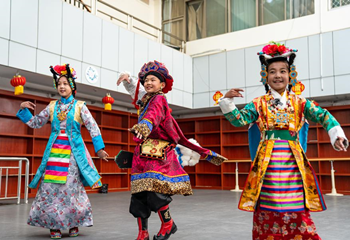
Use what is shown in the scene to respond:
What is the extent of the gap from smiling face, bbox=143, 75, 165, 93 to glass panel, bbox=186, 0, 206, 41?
7.94 m

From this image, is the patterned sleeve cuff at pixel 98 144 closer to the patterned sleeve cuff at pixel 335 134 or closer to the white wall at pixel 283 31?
the patterned sleeve cuff at pixel 335 134

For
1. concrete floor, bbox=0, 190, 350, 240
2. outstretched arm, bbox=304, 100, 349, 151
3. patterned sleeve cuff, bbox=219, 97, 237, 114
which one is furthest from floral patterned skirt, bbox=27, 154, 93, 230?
outstretched arm, bbox=304, 100, 349, 151

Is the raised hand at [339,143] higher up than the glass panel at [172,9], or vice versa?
the glass panel at [172,9]

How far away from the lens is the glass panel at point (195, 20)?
1038 cm

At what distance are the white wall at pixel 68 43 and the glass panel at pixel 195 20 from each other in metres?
1.63

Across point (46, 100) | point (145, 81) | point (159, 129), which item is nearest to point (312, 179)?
point (159, 129)

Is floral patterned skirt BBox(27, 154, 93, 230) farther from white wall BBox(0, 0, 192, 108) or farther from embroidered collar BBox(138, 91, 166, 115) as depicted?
white wall BBox(0, 0, 192, 108)

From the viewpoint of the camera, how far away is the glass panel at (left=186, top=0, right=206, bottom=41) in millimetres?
10375

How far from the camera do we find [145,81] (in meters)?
2.61

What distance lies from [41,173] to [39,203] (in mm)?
233

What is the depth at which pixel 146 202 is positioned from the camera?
2488 millimetres

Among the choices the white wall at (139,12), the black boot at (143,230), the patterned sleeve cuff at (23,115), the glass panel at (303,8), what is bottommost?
the black boot at (143,230)

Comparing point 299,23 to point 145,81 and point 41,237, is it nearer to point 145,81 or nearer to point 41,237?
point 145,81

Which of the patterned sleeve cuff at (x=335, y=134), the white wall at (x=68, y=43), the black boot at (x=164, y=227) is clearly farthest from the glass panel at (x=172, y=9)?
the patterned sleeve cuff at (x=335, y=134)
